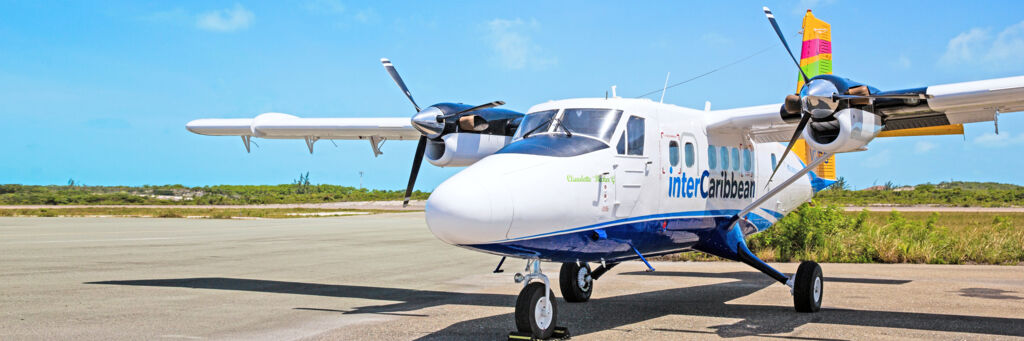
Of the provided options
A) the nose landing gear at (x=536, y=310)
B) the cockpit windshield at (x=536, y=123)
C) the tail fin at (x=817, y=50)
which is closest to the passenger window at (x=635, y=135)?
the cockpit windshield at (x=536, y=123)

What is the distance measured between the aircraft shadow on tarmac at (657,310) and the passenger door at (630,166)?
1.41m

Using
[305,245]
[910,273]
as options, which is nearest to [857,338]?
[910,273]

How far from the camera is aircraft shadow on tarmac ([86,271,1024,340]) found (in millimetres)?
8281

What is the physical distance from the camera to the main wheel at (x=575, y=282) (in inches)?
410

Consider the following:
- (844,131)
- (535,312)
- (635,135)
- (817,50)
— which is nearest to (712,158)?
(844,131)

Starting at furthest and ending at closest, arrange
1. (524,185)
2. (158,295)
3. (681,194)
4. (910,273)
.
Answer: (910,273) → (158,295) → (681,194) → (524,185)

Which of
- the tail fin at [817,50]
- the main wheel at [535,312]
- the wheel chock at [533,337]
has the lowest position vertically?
the wheel chock at [533,337]

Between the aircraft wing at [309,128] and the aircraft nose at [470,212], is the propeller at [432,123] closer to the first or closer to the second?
the aircraft wing at [309,128]

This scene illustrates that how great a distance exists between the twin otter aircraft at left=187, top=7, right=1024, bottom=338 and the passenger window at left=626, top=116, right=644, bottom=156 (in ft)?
0.05

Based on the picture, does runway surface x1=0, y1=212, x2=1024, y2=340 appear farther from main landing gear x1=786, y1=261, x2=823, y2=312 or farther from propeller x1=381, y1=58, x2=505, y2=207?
propeller x1=381, y1=58, x2=505, y2=207

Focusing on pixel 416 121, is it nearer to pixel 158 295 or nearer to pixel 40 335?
pixel 158 295

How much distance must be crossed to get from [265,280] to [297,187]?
104m

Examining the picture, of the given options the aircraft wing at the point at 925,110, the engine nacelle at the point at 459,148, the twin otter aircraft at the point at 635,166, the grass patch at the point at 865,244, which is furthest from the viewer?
the grass patch at the point at 865,244

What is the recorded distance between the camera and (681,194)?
29.8ft
